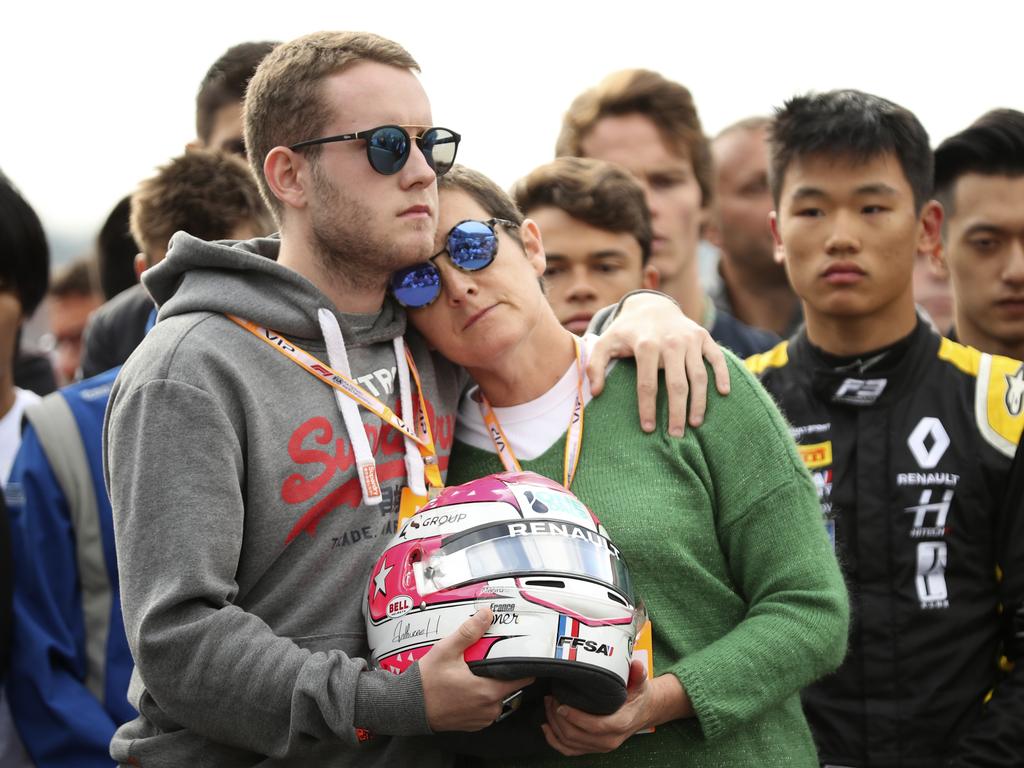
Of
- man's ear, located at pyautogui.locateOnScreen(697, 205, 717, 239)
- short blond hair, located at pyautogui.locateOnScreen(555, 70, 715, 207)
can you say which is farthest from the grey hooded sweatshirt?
man's ear, located at pyautogui.locateOnScreen(697, 205, 717, 239)

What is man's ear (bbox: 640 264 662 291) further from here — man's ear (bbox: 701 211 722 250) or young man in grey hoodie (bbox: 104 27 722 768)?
young man in grey hoodie (bbox: 104 27 722 768)

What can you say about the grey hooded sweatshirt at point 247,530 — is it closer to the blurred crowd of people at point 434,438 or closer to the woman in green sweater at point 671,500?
the blurred crowd of people at point 434,438

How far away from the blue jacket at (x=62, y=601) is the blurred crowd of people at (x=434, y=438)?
11 millimetres

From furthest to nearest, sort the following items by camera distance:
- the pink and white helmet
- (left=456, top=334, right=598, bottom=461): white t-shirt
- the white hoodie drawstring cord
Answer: (left=456, top=334, right=598, bottom=461): white t-shirt
the white hoodie drawstring cord
the pink and white helmet

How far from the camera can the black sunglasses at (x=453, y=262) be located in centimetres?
388

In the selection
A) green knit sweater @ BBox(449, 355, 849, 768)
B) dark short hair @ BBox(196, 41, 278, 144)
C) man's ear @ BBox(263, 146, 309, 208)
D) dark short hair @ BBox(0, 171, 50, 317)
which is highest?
dark short hair @ BBox(196, 41, 278, 144)

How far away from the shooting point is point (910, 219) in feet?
16.5

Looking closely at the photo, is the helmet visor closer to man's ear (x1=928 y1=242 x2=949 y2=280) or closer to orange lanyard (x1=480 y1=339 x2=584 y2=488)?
orange lanyard (x1=480 y1=339 x2=584 y2=488)

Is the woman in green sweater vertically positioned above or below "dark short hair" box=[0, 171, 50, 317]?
below

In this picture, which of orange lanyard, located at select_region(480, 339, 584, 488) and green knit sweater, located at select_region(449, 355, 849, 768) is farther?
orange lanyard, located at select_region(480, 339, 584, 488)

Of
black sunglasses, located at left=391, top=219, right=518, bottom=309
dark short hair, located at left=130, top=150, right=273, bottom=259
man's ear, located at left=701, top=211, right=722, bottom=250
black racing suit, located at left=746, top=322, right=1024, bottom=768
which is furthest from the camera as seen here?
man's ear, located at left=701, top=211, right=722, bottom=250

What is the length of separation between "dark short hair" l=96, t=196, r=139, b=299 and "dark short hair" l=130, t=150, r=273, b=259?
1.53 m

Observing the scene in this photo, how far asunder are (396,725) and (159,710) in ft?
2.47

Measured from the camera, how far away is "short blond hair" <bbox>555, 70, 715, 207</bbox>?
6.79 metres
